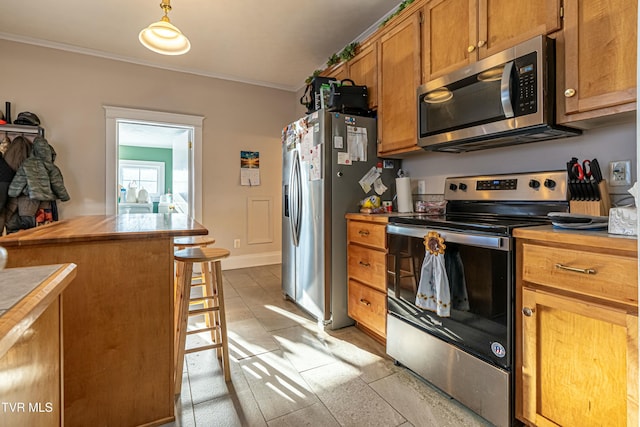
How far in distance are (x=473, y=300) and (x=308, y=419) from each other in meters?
0.94

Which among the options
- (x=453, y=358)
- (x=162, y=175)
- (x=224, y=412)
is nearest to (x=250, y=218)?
(x=224, y=412)

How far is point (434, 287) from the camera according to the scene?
157cm

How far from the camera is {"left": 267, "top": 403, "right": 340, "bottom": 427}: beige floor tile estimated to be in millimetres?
1412

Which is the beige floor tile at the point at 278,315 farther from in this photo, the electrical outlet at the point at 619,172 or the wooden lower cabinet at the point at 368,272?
the electrical outlet at the point at 619,172

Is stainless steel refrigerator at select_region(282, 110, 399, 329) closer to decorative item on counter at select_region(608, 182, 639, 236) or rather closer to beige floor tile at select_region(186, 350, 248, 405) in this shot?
beige floor tile at select_region(186, 350, 248, 405)

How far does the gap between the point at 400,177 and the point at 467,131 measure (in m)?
0.76

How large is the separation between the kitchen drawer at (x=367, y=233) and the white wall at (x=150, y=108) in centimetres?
234

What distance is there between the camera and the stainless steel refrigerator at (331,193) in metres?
2.36

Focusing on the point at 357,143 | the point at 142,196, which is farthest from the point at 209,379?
the point at 142,196

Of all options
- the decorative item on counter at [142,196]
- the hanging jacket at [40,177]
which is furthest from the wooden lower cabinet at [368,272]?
the decorative item on counter at [142,196]

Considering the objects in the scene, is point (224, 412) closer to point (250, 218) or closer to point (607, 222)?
point (607, 222)

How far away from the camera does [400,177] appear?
2.52 metres

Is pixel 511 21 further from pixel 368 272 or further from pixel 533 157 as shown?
pixel 368 272

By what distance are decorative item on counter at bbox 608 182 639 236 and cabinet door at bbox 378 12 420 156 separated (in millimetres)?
1201
